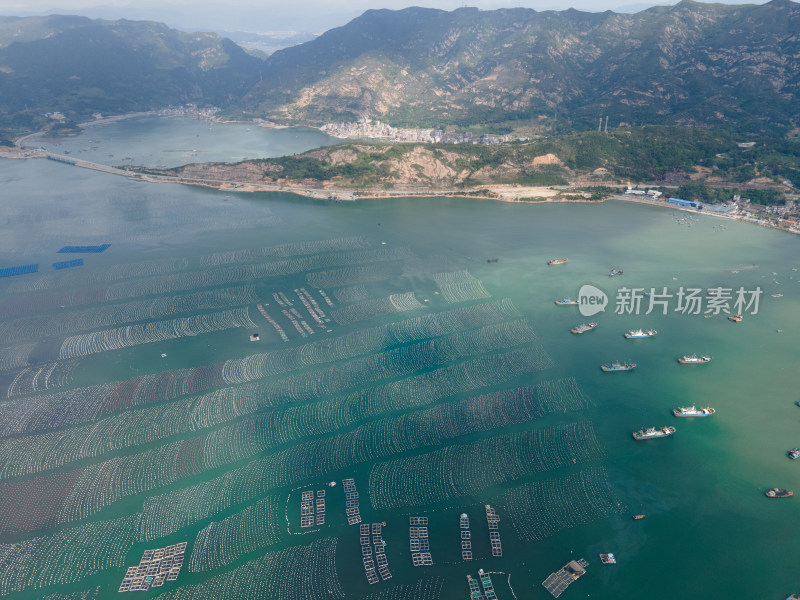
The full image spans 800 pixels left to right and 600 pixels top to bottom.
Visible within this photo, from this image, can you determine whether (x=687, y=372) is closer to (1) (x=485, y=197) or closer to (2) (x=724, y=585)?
(2) (x=724, y=585)

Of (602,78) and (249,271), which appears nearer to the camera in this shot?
(249,271)

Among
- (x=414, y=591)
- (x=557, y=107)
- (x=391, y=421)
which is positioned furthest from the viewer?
(x=557, y=107)

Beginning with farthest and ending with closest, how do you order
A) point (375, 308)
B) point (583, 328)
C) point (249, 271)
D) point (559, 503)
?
point (249, 271) → point (375, 308) → point (583, 328) → point (559, 503)

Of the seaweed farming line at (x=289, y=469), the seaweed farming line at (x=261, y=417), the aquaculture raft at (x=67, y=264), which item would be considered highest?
the aquaculture raft at (x=67, y=264)

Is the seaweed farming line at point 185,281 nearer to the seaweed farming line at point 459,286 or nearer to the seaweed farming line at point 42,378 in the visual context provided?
the seaweed farming line at point 459,286

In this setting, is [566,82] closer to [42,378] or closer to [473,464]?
[473,464]

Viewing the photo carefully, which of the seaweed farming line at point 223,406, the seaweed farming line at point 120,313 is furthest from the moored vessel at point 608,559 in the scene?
the seaweed farming line at point 120,313

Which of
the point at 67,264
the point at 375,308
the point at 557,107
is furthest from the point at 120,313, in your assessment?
the point at 557,107
